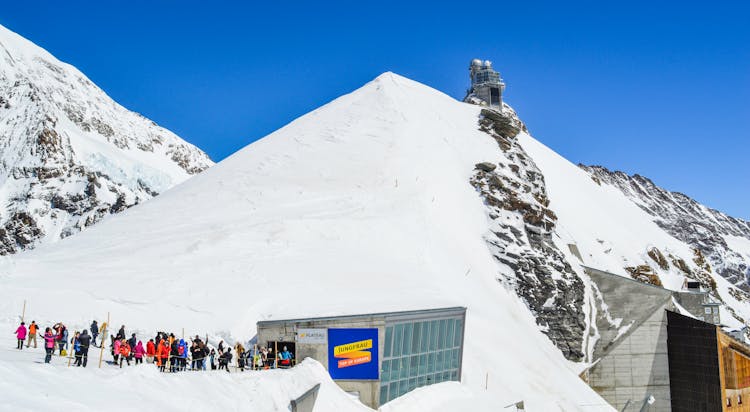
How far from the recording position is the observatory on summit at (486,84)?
5753 inches

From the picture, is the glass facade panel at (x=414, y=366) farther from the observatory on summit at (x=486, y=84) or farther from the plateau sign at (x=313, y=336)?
the observatory on summit at (x=486, y=84)

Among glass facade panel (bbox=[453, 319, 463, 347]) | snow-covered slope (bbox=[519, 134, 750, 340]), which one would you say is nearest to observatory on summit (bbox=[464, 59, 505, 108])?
snow-covered slope (bbox=[519, 134, 750, 340])

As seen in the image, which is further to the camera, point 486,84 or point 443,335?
point 486,84

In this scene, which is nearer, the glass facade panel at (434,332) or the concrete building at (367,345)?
the concrete building at (367,345)

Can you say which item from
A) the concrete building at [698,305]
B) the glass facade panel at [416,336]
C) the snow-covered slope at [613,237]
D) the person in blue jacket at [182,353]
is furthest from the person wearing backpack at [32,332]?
the concrete building at [698,305]

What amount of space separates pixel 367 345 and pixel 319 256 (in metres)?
24.1

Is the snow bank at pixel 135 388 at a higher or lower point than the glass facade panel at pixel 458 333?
lower

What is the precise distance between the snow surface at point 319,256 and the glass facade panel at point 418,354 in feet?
3.59

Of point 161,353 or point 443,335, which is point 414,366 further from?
point 161,353

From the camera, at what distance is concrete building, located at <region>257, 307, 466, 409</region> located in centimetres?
3403

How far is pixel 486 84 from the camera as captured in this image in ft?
479

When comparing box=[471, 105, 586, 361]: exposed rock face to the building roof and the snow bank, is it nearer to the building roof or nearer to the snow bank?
the building roof

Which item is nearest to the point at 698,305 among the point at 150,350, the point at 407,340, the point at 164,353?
the point at 407,340

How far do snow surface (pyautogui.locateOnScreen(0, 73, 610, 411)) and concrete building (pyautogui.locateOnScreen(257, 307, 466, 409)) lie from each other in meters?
2.02
